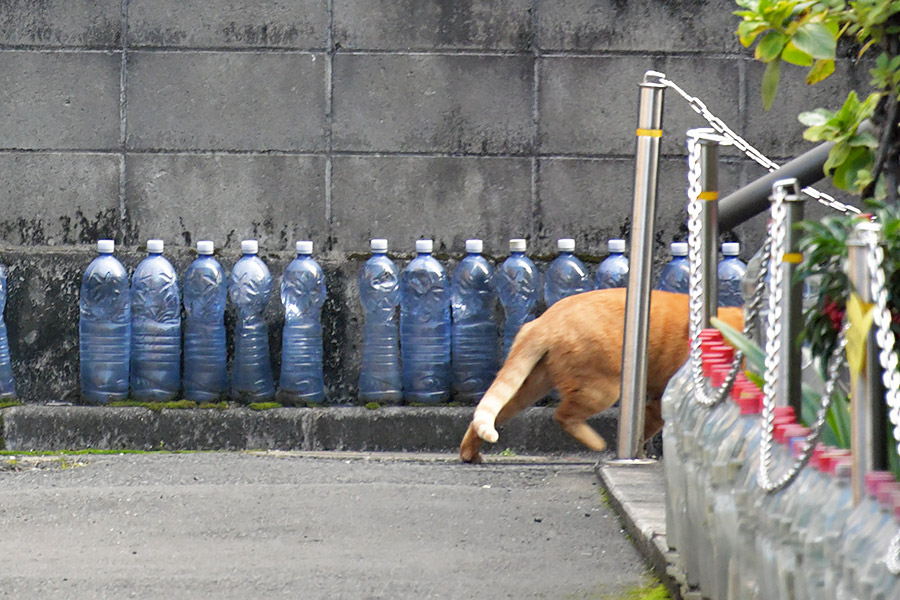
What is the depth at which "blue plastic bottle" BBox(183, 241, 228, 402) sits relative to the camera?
4.85 meters

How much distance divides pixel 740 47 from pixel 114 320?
2.72 meters

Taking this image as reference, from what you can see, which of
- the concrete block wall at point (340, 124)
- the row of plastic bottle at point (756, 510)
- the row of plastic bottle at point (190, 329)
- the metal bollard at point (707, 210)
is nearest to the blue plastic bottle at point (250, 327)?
the row of plastic bottle at point (190, 329)

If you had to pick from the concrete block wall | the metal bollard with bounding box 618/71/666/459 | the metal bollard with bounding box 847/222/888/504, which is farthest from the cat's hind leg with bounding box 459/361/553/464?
the metal bollard with bounding box 847/222/888/504

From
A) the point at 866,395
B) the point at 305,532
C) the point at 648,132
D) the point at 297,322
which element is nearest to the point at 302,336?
the point at 297,322

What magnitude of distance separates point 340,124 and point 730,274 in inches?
65.6

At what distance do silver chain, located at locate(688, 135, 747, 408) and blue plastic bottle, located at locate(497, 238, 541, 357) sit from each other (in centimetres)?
230

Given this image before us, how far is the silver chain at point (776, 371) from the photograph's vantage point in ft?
4.86

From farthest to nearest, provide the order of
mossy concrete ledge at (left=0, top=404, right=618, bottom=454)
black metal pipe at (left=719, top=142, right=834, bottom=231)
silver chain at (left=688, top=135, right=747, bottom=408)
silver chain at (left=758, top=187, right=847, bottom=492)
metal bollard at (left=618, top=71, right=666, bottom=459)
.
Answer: mossy concrete ledge at (left=0, top=404, right=618, bottom=454) → metal bollard at (left=618, top=71, right=666, bottom=459) → black metal pipe at (left=719, top=142, right=834, bottom=231) → silver chain at (left=688, top=135, right=747, bottom=408) → silver chain at (left=758, top=187, right=847, bottom=492)

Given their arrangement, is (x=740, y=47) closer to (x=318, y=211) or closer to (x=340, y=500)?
(x=318, y=211)

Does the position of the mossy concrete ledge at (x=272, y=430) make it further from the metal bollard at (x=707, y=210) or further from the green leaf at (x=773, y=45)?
the green leaf at (x=773, y=45)

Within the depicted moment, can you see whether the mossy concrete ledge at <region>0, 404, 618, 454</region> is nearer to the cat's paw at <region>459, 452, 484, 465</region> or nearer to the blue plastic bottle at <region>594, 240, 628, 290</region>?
the cat's paw at <region>459, 452, 484, 465</region>

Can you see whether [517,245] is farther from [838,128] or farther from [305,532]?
[838,128]

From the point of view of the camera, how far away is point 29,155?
16.1 ft

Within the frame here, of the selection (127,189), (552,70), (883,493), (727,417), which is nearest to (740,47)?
(552,70)
